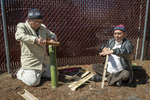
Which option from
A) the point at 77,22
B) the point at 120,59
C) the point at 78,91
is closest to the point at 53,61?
the point at 78,91

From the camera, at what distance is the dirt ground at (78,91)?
2385 millimetres

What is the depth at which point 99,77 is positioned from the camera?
3.01m

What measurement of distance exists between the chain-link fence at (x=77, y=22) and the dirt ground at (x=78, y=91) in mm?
995

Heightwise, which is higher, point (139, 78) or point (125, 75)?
point (125, 75)

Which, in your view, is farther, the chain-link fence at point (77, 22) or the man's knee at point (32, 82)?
the chain-link fence at point (77, 22)

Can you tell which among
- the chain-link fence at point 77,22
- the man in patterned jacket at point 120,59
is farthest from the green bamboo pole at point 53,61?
the chain-link fence at point 77,22

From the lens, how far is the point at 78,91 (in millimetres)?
2582

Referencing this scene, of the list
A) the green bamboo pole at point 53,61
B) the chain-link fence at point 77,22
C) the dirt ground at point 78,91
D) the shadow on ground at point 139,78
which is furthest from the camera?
the chain-link fence at point 77,22

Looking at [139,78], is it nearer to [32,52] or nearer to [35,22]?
[32,52]

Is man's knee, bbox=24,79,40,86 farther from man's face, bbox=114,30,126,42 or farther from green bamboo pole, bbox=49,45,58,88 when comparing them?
man's face, bbox=114,30,126,42

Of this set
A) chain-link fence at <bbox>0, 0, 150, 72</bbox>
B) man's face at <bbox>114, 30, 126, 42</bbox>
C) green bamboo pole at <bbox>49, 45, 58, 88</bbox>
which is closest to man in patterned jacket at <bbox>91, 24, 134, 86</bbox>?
man's face at <bbox>114, 30, 126, 42</bbox>

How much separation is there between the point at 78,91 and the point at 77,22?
2119 millimetres

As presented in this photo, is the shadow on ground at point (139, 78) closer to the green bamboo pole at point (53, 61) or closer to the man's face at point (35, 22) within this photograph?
the green bamboo pole at point (53, 61)

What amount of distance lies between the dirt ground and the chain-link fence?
100 cm
